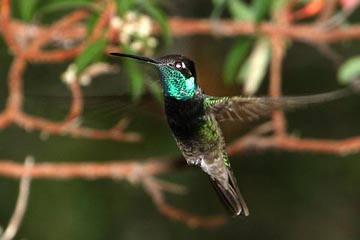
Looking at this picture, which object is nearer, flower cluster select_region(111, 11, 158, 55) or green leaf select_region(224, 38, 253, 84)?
flower cluster select_region(111, 11, 158, 55)

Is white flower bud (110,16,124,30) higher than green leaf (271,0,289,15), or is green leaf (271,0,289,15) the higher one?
green leaf (271,0,289,15)

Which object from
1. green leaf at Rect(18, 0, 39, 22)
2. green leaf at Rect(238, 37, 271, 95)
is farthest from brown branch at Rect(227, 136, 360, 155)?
green leaf at Rect(18, 0, 39, 22)

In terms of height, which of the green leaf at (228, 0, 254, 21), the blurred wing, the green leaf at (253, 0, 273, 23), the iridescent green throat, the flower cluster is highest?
the green leaf at (228, 0, 254, 21)

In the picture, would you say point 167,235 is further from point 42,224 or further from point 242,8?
point 242,8

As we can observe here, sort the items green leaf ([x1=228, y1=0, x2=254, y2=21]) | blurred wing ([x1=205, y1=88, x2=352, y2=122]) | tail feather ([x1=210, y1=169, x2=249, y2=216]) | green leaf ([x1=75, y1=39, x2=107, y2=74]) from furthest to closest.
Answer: green leaf ([x1=228, y1=0, x2=254, y2=21]) → green leaf ([x1=75, y1=39, x2=107, y2=74]) → tail feather ([x1=210, y1=169, x2=249, y2=216]) → blurred wing ([x1=205, y1=88, x2=352, y2=122])

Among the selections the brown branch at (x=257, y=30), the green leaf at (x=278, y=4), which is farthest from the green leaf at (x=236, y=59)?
the green leaf at (x=278, y=4)

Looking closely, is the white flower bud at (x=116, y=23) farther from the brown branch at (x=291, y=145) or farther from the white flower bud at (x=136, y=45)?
the brown branch at (x=291, y=145)

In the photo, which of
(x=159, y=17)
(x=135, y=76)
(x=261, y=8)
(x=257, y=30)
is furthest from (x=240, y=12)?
(x=135, y=76)

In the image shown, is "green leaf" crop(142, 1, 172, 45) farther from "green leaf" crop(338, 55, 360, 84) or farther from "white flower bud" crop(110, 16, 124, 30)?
"green leaf" crop(338, 55, 360, 84)
